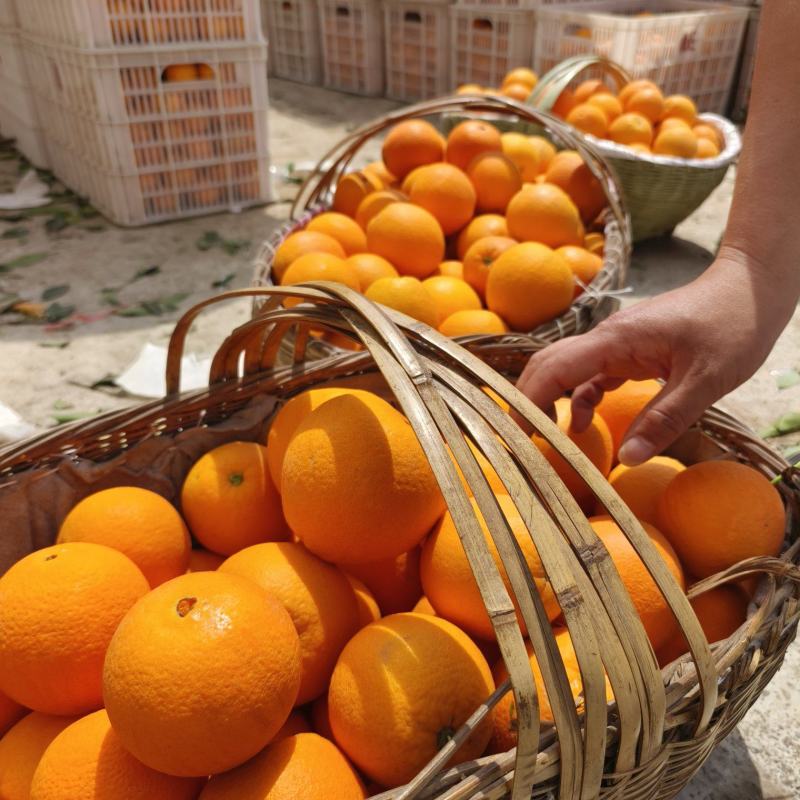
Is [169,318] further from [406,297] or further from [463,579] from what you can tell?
[463,579]

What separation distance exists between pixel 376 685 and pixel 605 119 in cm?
321

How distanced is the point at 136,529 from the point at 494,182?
5.59ft

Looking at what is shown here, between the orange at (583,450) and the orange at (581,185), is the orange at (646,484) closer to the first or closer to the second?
Answer: the orange at (583,450)

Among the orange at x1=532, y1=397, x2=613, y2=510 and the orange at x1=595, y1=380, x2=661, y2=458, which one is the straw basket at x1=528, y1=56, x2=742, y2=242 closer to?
the orange at x1=595, y1=380, x2=661, y2=458

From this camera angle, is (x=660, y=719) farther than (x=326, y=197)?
No

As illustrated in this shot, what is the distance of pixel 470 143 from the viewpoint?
8.10 feet

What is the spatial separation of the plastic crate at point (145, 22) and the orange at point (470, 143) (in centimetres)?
190

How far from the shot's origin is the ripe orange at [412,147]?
2502 millimetres

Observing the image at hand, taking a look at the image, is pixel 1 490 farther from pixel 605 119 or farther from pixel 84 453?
pixel 605 119

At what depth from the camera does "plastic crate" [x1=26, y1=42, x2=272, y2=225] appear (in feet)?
11.8

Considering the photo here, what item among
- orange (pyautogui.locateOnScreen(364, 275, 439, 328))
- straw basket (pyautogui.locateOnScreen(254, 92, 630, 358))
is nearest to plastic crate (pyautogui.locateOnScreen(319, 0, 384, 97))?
straw basket (pyautogui.locateOnScreen(254, 92, 630, 358))

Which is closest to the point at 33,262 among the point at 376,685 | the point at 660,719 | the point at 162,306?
the point at 162,306

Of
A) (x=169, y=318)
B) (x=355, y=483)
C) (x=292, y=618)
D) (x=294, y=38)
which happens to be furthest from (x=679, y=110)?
(x=294, y=38)

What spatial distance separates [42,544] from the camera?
47.3 inches
